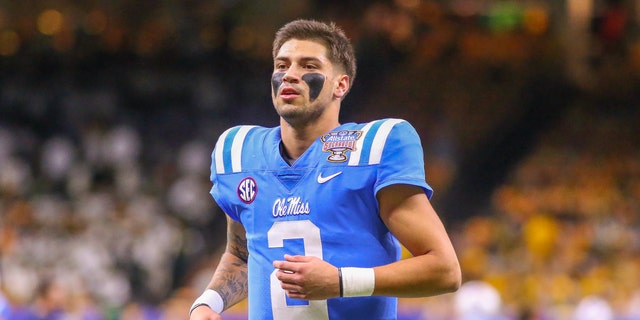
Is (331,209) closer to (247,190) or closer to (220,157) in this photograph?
(247,190)

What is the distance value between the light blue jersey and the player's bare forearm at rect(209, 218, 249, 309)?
28 centimetres

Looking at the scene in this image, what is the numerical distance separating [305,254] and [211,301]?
51cm

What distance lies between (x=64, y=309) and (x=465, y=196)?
7267mm

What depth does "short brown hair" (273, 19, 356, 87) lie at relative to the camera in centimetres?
339

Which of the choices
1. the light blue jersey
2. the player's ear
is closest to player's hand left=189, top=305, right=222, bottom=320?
the light blue jersey

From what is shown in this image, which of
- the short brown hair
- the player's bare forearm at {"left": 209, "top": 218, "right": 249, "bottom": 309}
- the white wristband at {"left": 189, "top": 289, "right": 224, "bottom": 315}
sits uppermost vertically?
the short brown hair

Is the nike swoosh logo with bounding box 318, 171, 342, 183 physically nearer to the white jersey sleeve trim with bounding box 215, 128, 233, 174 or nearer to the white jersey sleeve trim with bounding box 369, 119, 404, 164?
the white jersey sleeve trim with bounding box 369, 119, 404, 164

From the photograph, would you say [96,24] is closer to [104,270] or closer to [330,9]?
[330,9]

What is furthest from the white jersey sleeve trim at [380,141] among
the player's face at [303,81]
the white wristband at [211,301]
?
the white wristband at [211,301]

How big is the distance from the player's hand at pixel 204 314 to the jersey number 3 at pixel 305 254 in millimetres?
269

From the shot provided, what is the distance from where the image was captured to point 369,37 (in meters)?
15.4

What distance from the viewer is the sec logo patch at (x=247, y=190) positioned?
3.32 m

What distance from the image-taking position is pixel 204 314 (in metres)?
3.38

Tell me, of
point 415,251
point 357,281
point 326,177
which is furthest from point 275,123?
point 357,281
